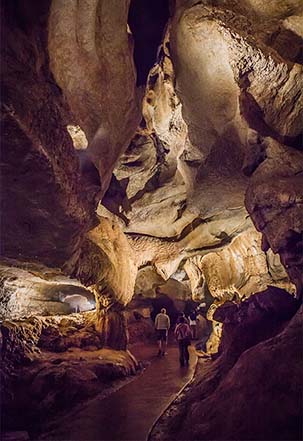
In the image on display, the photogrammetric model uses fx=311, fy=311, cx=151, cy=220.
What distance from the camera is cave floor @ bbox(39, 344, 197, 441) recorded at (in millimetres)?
4816

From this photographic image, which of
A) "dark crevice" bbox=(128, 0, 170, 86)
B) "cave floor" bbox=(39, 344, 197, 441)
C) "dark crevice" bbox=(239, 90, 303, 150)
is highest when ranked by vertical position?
"dark crevice" bbox=(128, 0, 170, 86)

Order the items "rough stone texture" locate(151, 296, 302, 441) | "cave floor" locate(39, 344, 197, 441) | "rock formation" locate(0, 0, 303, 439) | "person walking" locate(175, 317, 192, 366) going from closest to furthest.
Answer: "rough stone texture" locate(151, 296, 302, 441) → "rock formation" locate(0, 0, 303, 439) → "cave floor" locate(39, 344, 197, 441) → "person walking" locate(175, 317, 192, 366)

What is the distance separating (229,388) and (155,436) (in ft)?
4.38

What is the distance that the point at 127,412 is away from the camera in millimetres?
5664

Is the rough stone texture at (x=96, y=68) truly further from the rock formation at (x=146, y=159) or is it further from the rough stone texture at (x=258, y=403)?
the rough stone texture at (x=258, y=403)

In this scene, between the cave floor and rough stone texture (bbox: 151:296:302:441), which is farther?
the cave floor

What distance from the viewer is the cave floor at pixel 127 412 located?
190 inches

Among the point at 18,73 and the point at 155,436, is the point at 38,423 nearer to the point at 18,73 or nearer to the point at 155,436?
the point at 155,436

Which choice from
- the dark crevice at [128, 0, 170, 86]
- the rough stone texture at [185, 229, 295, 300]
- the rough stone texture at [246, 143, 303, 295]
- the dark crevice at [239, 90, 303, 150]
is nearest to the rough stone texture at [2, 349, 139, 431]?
the rough stone texture at [246, 143, 303, 295]

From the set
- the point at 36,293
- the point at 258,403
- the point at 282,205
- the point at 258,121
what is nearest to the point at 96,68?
the point at 258,121

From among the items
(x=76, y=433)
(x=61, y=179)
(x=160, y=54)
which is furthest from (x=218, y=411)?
(x=160, y=54)

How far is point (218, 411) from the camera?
4.34 metres

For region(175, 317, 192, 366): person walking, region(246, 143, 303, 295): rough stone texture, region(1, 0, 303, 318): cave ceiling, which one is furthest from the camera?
region(175, 317, 192, 366): person walking

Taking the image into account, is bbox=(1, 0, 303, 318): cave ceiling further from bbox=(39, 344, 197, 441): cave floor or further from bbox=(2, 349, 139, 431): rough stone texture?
bbox=(39, 344, 197, 441): cave floor
